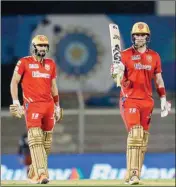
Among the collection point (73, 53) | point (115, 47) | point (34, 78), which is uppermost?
point (115, 47)

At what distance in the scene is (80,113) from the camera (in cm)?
2581

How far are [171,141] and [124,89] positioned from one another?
34.9 feet

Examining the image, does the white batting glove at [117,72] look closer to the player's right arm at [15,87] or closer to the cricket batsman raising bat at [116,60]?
the cricket batsman raising bat at [116,60]

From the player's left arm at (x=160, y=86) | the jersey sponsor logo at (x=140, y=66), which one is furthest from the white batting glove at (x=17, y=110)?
the player's left arm at (x=160, y=86)

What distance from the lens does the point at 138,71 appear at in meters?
15.8

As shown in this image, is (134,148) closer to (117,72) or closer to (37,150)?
(117,72)

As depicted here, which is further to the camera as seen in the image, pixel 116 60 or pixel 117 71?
pixel 116 60

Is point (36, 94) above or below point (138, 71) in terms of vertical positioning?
below

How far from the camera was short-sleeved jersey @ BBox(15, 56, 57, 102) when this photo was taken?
1603cm

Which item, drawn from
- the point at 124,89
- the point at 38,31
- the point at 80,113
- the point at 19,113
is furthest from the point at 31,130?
the point at 38,31

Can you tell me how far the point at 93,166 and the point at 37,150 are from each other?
839 cm

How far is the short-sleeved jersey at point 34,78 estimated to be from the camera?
1603cm

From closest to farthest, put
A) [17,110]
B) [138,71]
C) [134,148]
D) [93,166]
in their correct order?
Answer: [134,148], [138,71], [17,110], [93,166]

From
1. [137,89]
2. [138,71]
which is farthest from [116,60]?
[137,89]
